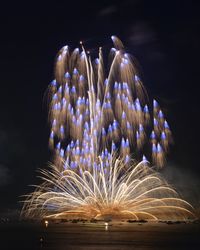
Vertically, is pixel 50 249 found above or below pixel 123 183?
below

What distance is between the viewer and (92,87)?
247 ft

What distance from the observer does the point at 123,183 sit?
78625mm

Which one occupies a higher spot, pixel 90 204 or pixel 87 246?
pixel 90 204

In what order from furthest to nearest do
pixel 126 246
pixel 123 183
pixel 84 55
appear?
pixel 123 183
pixel 84 55
pixel 126 246

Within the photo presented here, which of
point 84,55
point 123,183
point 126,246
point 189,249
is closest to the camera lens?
point 189,249

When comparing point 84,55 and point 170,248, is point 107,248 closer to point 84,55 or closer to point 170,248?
point 170,248

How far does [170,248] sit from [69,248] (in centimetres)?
1259

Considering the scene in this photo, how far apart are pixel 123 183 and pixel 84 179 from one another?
24.0 feet

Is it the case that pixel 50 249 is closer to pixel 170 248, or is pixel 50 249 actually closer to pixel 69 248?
pixel 69 248

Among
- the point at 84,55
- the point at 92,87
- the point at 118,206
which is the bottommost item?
the point at 118,206

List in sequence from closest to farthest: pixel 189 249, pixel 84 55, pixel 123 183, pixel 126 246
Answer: pixel 189 249
pixel 126 246
pixel 84 55
pixel 123 183

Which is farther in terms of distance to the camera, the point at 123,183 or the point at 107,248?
the point at 123,183

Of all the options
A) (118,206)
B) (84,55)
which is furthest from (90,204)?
(84,55)

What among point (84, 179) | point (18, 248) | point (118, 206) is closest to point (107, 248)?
point (18, 248)
